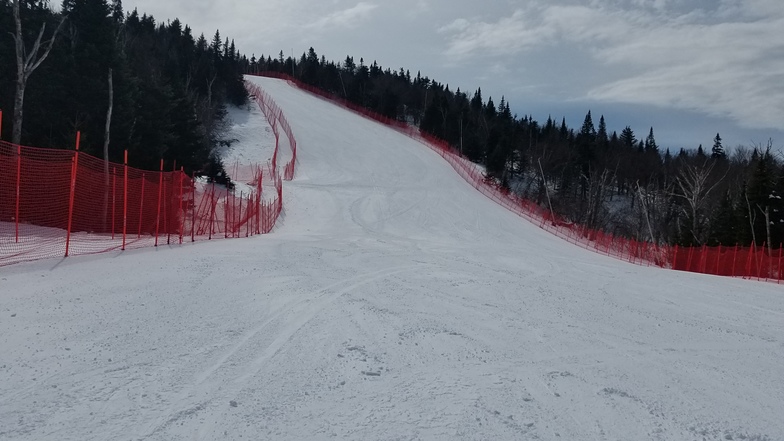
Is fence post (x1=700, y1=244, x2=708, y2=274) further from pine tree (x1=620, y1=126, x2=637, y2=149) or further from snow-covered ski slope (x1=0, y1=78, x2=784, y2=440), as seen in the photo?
pine tree (x1=620, y1=126, x2=637, y2=149)

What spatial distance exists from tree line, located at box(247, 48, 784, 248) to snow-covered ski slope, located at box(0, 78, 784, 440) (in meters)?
31.4

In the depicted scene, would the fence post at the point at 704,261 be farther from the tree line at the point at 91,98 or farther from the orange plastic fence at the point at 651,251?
the tree line at the point at 91,98

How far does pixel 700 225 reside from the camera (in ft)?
140

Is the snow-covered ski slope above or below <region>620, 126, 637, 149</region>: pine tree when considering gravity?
below

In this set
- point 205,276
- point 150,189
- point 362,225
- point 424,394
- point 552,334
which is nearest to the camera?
point 424,394

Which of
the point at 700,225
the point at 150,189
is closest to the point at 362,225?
the point at 150,189

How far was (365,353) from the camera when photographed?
6.03 metres

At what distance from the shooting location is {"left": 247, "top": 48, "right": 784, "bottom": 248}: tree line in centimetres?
3975

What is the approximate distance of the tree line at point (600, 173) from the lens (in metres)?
39.8

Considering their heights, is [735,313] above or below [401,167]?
below

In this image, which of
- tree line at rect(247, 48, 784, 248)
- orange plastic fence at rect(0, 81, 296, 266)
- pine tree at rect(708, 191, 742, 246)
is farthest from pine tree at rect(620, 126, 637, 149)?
orange plastic fence at rect(0, 81, 296, 266)

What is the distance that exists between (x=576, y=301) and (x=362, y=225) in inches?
658

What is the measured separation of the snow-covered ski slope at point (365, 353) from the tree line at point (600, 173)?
31396 mm

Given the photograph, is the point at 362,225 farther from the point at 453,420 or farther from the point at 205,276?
the point at 453,420
